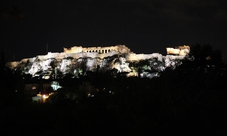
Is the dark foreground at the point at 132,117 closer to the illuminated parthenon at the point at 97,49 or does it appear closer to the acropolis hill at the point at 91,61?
the acropolis hill at the point at 91,61

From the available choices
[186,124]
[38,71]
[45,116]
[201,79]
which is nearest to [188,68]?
[201,79]

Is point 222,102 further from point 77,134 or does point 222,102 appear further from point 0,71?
point 0,71

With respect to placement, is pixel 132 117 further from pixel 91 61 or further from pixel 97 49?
pixel 97 49

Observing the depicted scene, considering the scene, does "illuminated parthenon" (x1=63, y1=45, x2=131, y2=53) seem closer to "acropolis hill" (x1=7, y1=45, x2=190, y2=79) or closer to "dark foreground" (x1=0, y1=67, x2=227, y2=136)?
"acropolis hill" (x1=7, y1=45, x2=190, y2=79)

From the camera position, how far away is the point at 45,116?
1128 cm

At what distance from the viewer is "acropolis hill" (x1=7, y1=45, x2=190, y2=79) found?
209ft

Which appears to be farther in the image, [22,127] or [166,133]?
[22,127]

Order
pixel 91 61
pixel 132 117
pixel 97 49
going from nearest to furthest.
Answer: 1. pixel 132 117
2. pixel 91 61
3. pixel 97 49

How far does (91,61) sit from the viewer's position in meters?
69.9

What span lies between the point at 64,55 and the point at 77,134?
230ft

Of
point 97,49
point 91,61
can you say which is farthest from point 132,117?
point 97,49

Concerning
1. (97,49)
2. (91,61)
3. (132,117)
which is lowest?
(132,117)

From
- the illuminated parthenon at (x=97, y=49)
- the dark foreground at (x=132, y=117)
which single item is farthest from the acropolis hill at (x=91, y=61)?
the dark foreground at (x=132, y=117)

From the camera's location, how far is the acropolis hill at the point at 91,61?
6356cm
